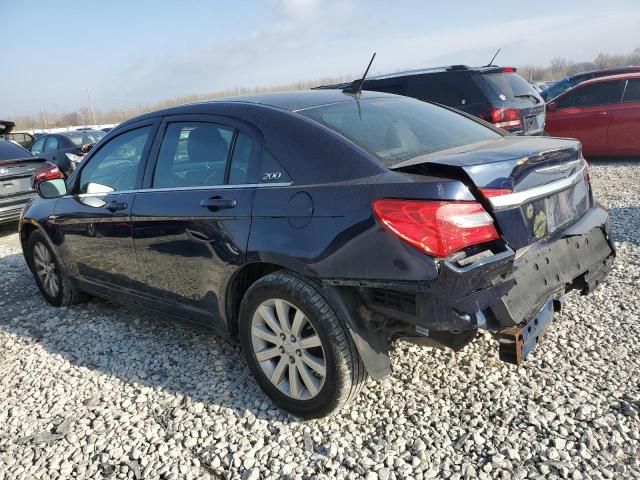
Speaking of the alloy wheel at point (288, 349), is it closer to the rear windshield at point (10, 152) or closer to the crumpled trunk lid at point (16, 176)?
the crumpled trunk lid at point (16, 176)

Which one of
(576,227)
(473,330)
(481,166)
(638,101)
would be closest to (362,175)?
(481,166)

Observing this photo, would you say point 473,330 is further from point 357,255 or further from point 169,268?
point 169,268

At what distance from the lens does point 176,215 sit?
312 cm

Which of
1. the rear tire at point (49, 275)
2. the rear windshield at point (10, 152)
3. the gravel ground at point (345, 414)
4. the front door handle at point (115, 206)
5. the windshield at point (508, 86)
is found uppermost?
the windshield at point (508, 86)

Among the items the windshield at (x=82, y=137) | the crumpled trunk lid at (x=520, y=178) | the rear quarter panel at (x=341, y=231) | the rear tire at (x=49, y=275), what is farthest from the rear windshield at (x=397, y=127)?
the windshield at (x=82, y=137)

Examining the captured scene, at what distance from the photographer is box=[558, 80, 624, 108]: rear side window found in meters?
9.41

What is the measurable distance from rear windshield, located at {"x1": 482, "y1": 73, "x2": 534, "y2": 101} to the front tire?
6135mm

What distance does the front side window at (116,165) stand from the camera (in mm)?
3609

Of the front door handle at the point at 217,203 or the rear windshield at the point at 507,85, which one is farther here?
the rear windshield at the point at 507,85

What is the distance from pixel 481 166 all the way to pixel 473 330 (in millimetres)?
742

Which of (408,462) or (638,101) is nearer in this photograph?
(408,462)

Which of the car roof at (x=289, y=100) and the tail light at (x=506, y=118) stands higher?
the car roof at (x=289, y=100)

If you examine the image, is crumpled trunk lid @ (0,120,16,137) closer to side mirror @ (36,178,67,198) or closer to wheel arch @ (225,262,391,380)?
side mirror @ (36,178,67,198)

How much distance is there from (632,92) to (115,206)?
9309mm
